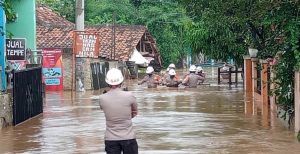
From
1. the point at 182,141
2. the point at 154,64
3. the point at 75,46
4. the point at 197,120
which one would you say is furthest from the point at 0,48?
the point at 154,64

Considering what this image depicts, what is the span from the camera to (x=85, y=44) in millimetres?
31344

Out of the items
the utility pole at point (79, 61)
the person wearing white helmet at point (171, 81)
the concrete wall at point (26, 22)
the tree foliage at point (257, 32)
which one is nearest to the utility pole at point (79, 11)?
the utility pole at point (79, 61)

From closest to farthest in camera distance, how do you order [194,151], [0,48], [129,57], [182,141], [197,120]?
[194,151] < [182,141] < [197,120] < [0,48] < [129,57]

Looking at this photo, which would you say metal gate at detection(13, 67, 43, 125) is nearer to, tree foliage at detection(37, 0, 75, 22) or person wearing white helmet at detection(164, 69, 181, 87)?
person wearing white helmet at detection(164, 69, 181, 87)

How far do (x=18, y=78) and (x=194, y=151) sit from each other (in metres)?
6.31

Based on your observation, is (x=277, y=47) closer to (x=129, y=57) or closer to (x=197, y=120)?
(x=197, y=120)

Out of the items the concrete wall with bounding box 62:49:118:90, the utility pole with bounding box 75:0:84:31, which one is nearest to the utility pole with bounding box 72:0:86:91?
the utility pole with bounding box 75:0:84:31

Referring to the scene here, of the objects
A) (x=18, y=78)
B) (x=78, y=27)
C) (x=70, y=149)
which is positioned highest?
(x=78, y=27)

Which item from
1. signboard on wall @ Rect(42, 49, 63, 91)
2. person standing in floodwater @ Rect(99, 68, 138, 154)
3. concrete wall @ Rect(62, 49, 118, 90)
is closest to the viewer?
person standing in floodwater @ Rect(99, 68, 138, 154)

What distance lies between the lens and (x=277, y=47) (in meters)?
15.4

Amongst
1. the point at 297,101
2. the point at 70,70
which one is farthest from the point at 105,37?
the point at 297,101

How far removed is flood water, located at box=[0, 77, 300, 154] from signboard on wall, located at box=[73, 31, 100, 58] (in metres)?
9.88

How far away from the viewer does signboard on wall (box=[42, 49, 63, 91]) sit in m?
31.6

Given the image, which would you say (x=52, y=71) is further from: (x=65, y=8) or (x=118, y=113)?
(x=65, y=8)
